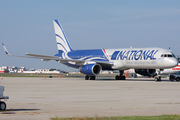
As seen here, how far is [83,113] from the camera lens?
11992mm

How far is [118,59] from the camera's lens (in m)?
46.3

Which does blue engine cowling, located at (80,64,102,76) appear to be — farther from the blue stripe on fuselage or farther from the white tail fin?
the white tail fin

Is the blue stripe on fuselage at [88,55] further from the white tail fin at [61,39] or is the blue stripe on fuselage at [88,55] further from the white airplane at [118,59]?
the white tail fin at [61,39]

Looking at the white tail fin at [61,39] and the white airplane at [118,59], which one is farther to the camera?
the white tail fin at [61,39]

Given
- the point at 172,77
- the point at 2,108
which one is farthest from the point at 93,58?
the point at 2,108

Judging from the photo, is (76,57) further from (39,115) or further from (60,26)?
(39,115)

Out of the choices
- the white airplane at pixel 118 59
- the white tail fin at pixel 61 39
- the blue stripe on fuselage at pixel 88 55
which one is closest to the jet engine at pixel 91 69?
the white airplane at pixel 118 59

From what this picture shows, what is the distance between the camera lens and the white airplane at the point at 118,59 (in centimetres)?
4162

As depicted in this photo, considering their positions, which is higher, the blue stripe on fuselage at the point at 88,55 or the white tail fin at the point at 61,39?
the white tail fin at the point at 61,39

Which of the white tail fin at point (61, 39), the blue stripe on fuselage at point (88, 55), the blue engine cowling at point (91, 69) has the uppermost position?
the white tail fin at point (61, 39)

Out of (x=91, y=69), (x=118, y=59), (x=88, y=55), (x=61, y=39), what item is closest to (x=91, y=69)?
(x=91, y=69)

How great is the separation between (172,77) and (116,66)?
27.9ft

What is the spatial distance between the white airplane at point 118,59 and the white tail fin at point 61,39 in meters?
1.20

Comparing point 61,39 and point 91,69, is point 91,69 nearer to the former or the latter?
point 91,69
